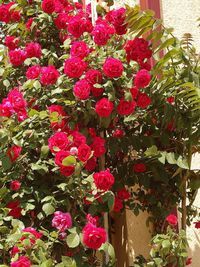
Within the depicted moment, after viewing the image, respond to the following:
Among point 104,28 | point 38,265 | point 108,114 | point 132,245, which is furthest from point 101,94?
point 132,245

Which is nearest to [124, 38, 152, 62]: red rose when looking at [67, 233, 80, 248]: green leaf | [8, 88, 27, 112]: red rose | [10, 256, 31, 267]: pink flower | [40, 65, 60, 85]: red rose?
[40, 65, 60, 85]: red rose

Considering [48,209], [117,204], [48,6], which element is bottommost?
[117,204]

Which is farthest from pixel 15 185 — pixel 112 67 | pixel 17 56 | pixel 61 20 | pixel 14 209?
pixel 61 20

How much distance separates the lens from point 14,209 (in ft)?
8.70

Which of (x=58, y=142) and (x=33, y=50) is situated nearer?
(x=58, y=142)

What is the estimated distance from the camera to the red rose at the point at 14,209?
8.69ft

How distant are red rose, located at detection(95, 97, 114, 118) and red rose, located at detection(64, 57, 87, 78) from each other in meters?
0.20

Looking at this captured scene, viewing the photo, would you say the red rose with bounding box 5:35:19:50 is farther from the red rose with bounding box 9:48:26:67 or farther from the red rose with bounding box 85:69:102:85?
the red rose with bounding box 85:69:102:85

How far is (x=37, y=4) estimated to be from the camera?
345 cm

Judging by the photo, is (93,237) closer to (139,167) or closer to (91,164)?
(91,164)

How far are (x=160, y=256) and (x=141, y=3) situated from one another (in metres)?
2.22

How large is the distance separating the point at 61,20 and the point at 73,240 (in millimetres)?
1511

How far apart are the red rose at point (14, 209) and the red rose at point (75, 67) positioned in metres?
0.75

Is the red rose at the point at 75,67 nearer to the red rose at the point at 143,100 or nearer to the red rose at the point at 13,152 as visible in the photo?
the red rose at the point at 143,100
